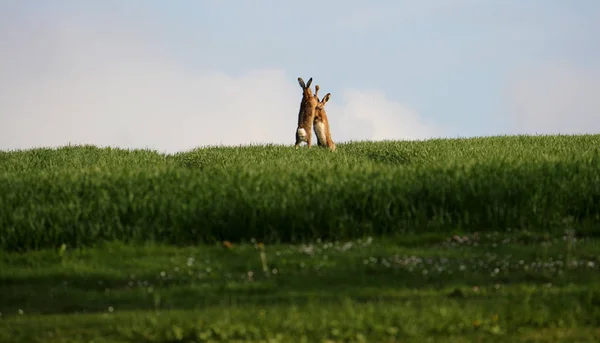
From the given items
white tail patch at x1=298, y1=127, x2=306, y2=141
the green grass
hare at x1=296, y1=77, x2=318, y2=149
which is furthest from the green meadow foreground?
white tail patch at x1=298, y1=127, x2=306, y2=141

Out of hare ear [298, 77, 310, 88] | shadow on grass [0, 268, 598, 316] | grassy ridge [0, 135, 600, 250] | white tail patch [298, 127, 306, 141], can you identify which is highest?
hare ear [298, 77, 310, 88]

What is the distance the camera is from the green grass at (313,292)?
970 cm

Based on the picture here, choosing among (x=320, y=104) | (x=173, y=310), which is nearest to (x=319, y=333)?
(x=173, y=310)

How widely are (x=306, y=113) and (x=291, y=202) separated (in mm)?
12480

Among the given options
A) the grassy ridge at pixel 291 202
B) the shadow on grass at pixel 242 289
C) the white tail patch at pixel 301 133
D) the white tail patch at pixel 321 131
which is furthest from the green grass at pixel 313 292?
the white tail patch at pixel 321 131

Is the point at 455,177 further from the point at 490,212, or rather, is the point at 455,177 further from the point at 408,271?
the point at 408,271

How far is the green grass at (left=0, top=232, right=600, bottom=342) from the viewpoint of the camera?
970 cm

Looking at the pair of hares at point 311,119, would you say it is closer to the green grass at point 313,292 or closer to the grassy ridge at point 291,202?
the grassy ridge at point 291,202

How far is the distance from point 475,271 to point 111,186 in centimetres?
759

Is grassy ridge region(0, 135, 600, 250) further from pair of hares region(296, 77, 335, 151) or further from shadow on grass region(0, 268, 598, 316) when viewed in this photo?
pair of hares region(296, 77, 335, 151)

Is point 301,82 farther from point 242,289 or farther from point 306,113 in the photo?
point 242,289

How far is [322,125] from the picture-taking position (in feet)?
A: 96.1

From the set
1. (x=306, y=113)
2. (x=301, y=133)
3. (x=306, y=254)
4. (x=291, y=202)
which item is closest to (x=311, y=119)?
(x=306, y=113)

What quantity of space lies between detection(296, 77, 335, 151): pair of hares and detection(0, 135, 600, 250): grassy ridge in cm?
989
